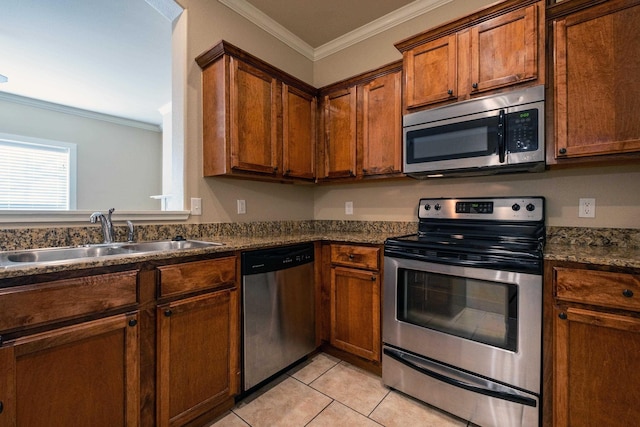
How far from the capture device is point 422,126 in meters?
1.98

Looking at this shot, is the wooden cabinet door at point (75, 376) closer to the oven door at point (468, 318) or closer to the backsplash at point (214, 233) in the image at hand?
the backsplash at point (214, 233)

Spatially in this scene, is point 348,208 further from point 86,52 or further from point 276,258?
point 86,52

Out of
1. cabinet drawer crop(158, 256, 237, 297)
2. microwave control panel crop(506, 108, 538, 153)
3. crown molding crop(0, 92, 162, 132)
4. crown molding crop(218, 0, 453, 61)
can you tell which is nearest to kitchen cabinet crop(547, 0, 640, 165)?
microwave control panel crop(506, 108, 538, 153)

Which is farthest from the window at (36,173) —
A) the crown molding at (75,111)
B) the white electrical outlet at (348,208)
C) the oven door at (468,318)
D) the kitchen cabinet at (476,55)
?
the kitchen cabinet at (476,55)

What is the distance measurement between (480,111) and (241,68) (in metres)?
1.59

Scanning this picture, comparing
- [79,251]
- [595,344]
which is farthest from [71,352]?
[595,344]

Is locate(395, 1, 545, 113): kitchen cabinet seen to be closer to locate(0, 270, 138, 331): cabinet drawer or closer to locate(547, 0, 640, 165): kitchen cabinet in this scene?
locate(547, 0, 640, 165): kitchen cabinet

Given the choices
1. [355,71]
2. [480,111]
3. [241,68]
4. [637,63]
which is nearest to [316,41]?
[355,71]

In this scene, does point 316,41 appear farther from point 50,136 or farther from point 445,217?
point 50,136

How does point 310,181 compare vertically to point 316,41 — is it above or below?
below

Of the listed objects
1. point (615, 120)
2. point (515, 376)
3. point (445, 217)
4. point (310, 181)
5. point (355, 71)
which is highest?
point (355, 71)

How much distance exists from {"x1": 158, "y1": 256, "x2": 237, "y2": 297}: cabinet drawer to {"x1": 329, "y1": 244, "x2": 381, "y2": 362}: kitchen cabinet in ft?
2.70

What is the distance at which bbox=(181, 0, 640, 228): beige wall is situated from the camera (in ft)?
5.61

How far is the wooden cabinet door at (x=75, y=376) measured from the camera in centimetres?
99
